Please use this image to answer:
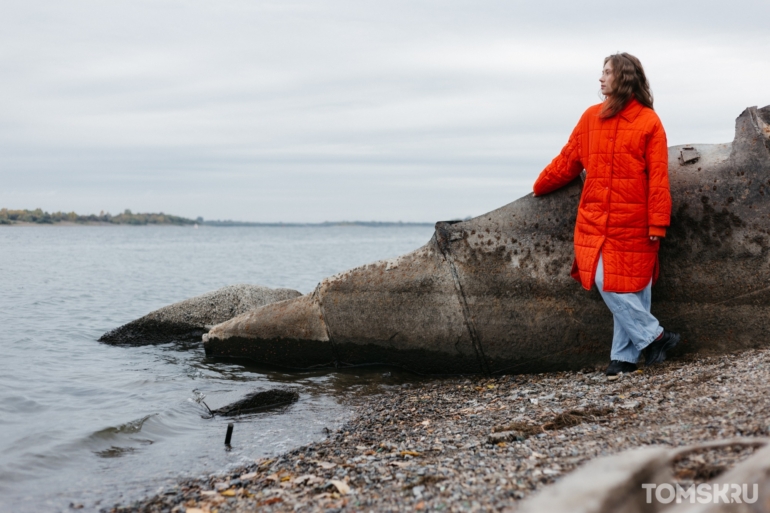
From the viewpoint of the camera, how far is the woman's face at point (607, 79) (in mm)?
5918

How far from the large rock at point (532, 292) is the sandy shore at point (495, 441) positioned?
49 centimetres

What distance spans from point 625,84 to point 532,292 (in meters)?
2.27

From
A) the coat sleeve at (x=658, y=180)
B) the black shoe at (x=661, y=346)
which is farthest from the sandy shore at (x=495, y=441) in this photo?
the coat sleeve at (x=658, y=180)

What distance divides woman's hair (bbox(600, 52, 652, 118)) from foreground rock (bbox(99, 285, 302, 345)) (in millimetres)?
7115

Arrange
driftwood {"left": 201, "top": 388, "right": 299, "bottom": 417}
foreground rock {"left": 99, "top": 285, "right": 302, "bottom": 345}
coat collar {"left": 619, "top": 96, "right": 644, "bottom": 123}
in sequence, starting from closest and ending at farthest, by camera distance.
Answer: coat collar {"left": 619, "top": 96, "right": 644, "bottom": 123} < driftwood {"left": 201, "top": 388, "right": 299, "bottom": 417} < foreground rock {"left": 99, "top": 285, "right": 302, "bottom": 345}

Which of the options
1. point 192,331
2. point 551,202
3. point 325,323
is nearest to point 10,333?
point 192,331

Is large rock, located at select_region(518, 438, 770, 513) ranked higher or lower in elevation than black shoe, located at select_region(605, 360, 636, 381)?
higher

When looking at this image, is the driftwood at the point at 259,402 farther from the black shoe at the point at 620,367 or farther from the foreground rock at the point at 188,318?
the foreground rock at the point at 188,318

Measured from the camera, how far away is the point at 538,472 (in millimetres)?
3740

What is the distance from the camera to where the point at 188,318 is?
11148 millimetres

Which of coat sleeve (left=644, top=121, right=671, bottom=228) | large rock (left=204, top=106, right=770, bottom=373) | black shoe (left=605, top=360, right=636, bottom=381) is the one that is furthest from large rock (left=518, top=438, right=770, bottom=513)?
large rock (left=204, top=106, right=770, bottom=373)

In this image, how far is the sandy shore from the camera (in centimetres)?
376

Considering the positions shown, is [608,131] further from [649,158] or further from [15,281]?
[15,281]

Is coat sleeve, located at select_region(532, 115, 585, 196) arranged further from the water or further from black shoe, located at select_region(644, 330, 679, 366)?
the water
